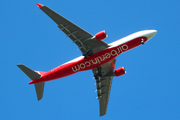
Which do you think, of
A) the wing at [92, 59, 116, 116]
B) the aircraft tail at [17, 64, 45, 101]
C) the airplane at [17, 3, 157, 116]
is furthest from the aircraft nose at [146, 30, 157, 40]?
the aircraft tail at [17, 64, 45, 101]

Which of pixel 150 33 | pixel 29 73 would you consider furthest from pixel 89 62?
pixel 150 33

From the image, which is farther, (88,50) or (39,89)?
(39,89)

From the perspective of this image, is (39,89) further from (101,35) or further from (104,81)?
(101,35)

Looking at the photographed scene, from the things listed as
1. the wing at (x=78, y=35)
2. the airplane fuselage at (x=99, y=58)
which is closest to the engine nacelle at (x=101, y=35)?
the wing at (x=78, y=35)

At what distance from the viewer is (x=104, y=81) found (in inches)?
2178

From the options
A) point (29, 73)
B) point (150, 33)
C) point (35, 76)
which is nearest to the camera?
point (150, 33)

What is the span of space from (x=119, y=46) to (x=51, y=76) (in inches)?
560

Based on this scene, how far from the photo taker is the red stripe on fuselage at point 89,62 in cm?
4703

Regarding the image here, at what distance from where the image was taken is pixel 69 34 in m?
45.8

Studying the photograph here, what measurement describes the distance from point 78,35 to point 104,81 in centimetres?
1401

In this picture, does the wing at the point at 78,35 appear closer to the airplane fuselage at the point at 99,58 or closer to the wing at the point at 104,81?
the airplane fuselage at the point at 99,58

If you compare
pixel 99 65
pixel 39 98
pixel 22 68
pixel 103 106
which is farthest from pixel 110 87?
pixel 22 68

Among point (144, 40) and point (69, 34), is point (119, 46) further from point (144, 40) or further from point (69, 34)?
point (69, 34)

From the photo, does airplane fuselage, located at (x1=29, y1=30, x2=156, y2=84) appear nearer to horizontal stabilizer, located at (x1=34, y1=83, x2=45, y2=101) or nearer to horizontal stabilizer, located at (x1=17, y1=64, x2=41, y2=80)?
horizontal stabilizer, located at (x1=17, y1=64, x2=41, y2=80)
